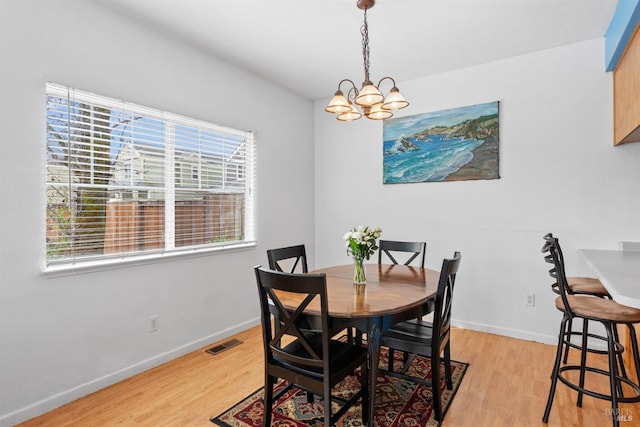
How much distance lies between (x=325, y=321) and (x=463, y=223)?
248 cm

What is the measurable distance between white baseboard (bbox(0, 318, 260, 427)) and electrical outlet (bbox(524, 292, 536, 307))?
289cm

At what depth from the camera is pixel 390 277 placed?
2.51 meters

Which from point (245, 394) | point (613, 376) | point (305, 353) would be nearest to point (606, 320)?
point (613, 376)

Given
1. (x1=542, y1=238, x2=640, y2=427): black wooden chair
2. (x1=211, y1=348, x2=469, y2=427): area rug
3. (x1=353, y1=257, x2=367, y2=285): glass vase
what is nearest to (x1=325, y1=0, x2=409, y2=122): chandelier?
(x1=353, y1=257, x2=367, y2=285): glass vase

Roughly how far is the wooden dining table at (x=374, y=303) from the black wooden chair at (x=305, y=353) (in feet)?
0.31

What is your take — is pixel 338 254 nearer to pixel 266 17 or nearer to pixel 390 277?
pixel 390 277

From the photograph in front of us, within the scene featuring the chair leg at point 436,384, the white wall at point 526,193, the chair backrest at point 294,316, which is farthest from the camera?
the white wall at point 526,193

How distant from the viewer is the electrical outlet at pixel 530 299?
3.23 meters

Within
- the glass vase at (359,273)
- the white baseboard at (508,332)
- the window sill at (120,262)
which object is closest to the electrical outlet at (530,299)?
the white baseboard at (508,332)

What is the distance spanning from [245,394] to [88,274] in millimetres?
1353

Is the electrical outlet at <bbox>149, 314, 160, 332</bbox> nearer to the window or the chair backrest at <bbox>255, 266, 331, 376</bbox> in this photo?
the window

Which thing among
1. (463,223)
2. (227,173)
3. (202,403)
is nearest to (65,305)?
(202,403)

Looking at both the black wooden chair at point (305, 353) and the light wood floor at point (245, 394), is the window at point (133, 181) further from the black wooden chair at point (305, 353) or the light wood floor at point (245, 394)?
the black wooden chair at point (305, 353)

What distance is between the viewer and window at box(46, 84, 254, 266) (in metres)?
2.26
